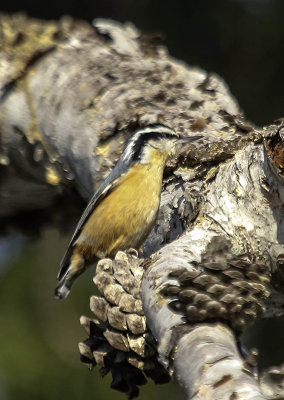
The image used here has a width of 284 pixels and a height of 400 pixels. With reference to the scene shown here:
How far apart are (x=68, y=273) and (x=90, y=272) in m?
1.79

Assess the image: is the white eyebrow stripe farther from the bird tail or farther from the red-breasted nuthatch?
the bird tail

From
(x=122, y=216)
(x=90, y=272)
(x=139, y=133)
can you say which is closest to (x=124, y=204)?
(x=122, y=216)

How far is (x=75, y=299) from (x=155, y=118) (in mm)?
2217

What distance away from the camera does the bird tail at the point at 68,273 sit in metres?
3.54

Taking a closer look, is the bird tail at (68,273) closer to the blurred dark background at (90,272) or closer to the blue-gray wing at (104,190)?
the blue-gray wing at (104,190)

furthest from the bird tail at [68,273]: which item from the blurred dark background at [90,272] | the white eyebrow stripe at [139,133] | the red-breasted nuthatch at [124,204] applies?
the blurred dark background at [90,272]

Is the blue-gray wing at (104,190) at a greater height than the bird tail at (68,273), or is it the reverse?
the blue-gray wing at (104,190)

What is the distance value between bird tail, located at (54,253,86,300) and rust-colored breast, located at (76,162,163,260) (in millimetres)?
48

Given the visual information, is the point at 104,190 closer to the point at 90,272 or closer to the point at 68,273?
the point at 68,273

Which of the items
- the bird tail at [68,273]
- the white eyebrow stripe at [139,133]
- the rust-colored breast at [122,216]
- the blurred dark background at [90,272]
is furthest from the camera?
the blurred dark background at [90,272]

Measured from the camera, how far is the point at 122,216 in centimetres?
338

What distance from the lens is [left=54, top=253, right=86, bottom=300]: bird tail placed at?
354 cm

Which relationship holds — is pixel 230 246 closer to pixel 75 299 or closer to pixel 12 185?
pixel 12 185

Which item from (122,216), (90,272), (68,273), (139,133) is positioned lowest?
(90,272)
